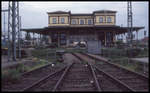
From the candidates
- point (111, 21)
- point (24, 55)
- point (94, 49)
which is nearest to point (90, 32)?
point (111, 21)

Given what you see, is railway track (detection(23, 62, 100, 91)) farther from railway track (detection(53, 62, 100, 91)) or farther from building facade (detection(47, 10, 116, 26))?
building facade (detection(47, 10, 116, 26))

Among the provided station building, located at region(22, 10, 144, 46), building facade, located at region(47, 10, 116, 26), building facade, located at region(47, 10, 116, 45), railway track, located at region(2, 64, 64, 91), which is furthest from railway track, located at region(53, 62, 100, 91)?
building facade, located at region(47, 10, 116, 26)

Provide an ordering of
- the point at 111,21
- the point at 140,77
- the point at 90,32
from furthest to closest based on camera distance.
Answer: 1. the point at 111,21
2. the point at 90,32
3. the point at 140,77

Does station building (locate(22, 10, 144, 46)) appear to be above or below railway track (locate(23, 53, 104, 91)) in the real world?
above

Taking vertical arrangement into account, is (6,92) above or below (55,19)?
below

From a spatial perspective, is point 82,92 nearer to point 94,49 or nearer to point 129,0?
point 94,49

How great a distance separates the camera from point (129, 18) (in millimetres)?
41344

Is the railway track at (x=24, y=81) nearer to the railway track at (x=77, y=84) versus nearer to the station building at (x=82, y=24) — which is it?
the railway track at (x=77, y=84)

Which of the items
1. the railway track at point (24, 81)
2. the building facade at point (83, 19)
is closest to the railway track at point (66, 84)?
the railway track at point (24, 81)

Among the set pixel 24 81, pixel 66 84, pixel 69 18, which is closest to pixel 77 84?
pixel 66 84

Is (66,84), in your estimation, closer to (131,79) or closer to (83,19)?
(131,79)

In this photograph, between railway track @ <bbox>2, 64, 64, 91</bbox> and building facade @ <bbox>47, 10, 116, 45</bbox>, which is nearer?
railway track @ <bbox>2, 64, 64, 91</bbox>

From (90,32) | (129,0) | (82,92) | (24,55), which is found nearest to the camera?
(82,92)

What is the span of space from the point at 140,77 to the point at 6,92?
7.04 meters
